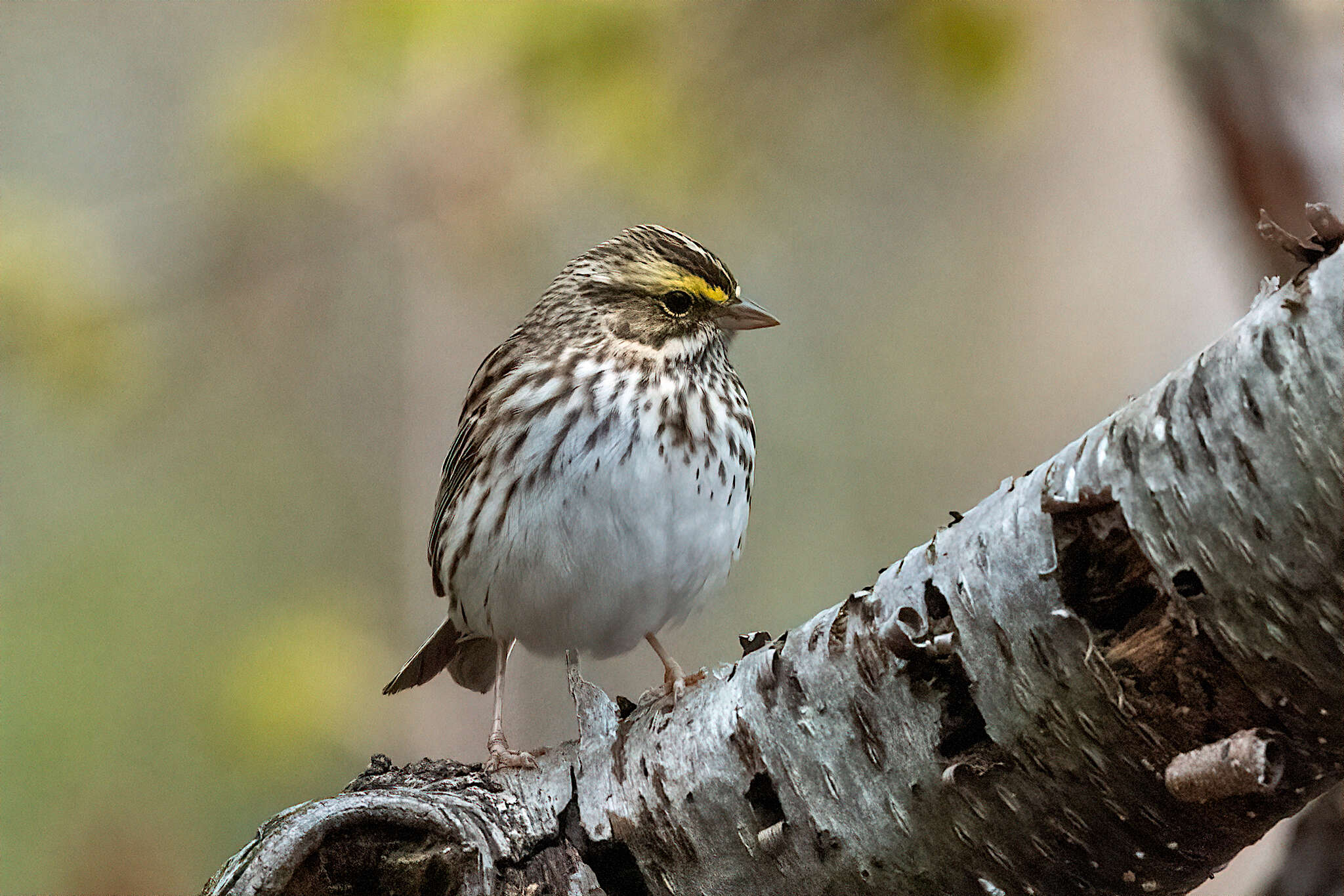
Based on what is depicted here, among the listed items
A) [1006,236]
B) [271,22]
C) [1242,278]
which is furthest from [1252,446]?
[1006,236]

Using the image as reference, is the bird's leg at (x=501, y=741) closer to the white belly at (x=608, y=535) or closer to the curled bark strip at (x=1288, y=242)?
the white belly at (x=608, y=535)

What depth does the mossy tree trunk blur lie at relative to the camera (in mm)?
1752

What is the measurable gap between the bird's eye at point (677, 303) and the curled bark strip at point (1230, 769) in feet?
7.84

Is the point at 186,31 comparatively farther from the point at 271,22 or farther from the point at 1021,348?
the point at 1021,348

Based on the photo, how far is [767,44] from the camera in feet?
14.1

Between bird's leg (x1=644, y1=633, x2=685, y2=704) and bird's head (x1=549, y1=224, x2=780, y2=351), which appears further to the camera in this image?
bird's head (x1=549, y1=224, x2=780, y2=351)

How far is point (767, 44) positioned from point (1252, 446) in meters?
2.94

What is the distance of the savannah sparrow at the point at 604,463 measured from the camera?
3.59 m

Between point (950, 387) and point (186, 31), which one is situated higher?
point (186, 31)

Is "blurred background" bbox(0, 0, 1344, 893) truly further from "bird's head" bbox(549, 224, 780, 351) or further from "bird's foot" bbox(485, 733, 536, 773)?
"bird's foot" bbox(485, 733, 536, 773)

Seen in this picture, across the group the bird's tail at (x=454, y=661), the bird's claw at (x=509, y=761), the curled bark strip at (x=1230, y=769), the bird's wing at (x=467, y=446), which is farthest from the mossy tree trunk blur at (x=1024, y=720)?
the bird's tail at (x=454, y=661)

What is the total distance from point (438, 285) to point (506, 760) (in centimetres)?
344

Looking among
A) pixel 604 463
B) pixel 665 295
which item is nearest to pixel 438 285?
pixel 665 295

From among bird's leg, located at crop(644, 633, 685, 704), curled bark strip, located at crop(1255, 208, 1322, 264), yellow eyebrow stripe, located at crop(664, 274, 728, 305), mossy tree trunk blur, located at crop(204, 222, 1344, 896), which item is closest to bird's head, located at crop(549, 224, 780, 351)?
yellow eyebrow stripe, located at crop(664, 274, 728, 305)
